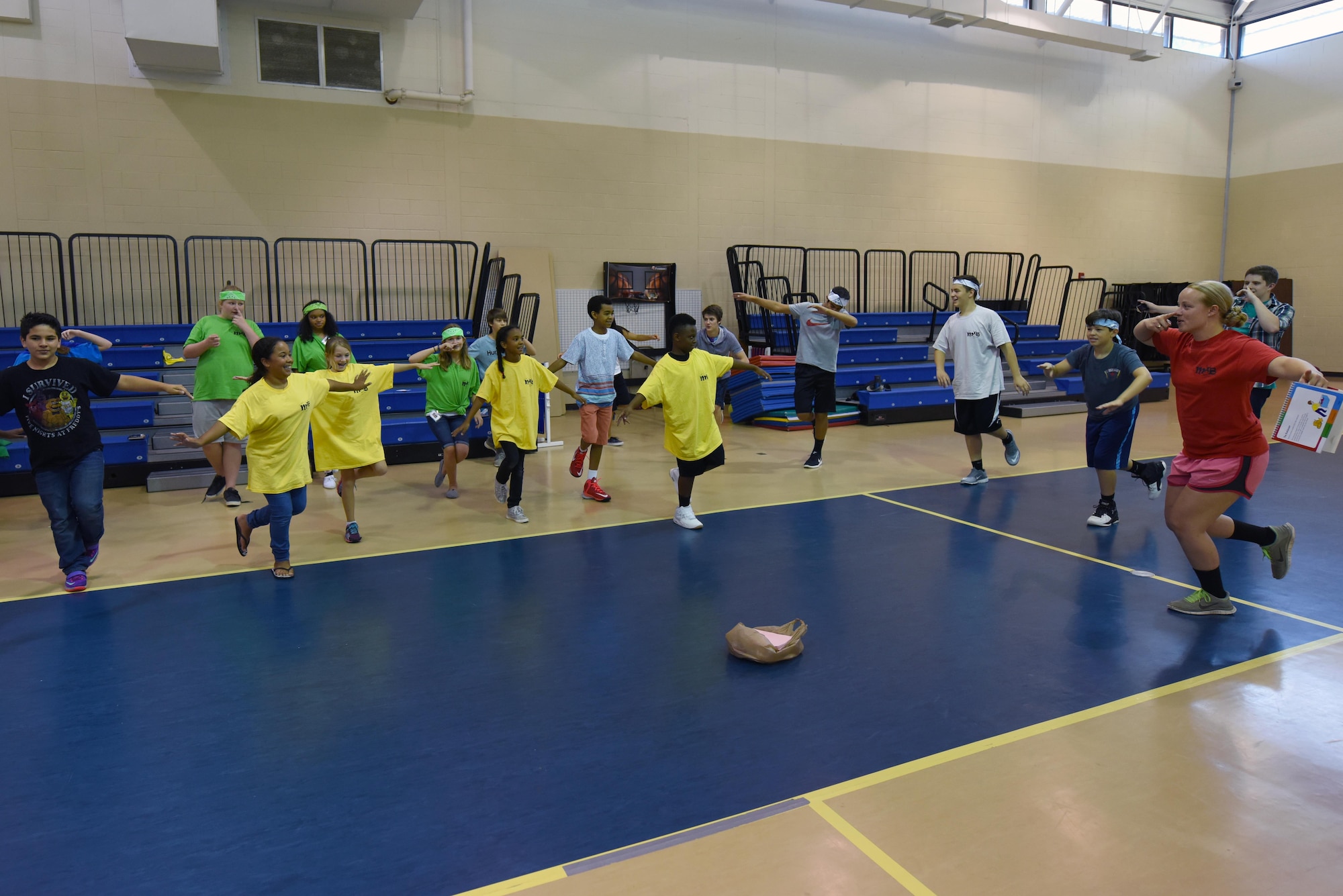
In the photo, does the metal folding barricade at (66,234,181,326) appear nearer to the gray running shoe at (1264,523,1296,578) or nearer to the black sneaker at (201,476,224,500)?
the black sneaker at (201,476,224,500)

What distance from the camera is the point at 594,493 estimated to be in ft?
26.0

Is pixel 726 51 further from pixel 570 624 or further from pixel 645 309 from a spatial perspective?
pixel 570 624

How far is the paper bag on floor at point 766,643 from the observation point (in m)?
4.28

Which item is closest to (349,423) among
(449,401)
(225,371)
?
(449,401)

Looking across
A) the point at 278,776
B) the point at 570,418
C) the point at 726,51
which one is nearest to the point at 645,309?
the point at 570,418

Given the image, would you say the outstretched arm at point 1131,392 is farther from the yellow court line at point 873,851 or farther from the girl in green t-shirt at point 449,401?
the girl in green t-shirt at point 449,401

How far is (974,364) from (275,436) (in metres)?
6.01

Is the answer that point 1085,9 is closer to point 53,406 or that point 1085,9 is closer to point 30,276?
point 30,276

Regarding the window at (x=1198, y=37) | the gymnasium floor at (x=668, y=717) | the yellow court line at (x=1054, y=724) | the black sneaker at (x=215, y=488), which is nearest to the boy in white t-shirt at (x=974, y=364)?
the gymnasium floor at (x=668, y=717)

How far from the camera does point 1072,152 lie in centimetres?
1816

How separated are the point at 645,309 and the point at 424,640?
1050cm

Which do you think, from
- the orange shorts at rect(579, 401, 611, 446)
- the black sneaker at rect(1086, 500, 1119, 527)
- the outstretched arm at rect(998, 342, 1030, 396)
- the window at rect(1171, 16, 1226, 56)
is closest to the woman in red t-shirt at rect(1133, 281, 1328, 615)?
the black sneaker at rect(1086, 500, 1119, 527)

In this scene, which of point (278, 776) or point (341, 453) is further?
point (341, 453)

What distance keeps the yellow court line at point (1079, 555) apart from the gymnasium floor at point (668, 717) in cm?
4
